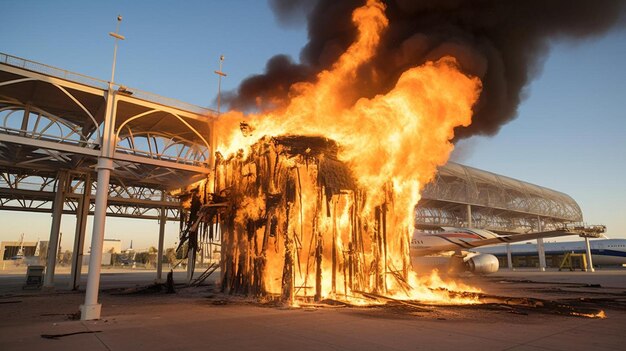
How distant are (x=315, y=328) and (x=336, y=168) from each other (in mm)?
9402

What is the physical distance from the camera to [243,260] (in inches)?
805

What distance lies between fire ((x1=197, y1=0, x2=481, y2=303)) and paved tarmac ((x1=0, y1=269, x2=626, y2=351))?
156 inches

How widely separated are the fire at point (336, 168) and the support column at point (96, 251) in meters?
7.00

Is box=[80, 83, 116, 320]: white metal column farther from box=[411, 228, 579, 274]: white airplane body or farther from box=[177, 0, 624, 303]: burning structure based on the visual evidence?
box=[411, 228, 579, 274]: white airplane body

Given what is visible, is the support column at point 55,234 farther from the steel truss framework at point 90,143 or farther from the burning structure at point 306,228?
the burning structure at point 306,228

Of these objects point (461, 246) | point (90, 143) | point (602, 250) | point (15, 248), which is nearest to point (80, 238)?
point (90, 143)

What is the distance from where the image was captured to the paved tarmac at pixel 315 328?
327 inches

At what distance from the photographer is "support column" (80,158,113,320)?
41.1ft

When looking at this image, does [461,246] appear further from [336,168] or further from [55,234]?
[55,234]

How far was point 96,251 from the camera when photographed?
13.3m

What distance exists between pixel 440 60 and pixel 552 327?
11.3 m

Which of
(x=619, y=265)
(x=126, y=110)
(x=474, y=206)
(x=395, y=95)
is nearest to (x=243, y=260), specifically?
(x=126, y=110)

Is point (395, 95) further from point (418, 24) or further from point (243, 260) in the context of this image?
point (243, 260)

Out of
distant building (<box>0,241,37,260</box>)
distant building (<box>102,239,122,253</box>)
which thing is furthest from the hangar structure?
distant building (<box>102,239,122,253</box>)
